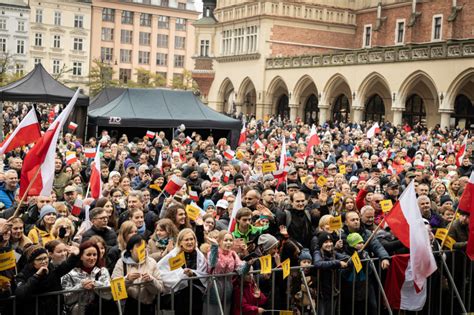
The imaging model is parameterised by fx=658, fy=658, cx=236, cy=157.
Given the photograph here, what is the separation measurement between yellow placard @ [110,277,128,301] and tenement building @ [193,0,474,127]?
28391 mm

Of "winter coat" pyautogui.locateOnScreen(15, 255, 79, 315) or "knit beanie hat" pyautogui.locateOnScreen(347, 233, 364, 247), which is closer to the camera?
"winter coat" pyautogui.locateOnScreen(15, 255, 79, 315)

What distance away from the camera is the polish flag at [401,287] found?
7414 millimetres

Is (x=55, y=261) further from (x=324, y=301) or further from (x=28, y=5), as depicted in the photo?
(x=28, y=5)

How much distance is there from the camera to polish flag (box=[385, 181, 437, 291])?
6.96 m

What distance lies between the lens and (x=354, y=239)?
7.36 m

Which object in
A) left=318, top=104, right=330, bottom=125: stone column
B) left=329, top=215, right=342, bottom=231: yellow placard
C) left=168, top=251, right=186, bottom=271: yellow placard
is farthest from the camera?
left=318, top=104, right=330, bottom=125: stone column

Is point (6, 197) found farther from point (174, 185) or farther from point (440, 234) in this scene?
point (440, 234)

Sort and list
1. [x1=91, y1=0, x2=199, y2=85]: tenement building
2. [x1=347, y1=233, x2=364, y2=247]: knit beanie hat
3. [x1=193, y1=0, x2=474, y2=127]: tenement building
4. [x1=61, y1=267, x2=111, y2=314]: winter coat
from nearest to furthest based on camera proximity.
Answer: [x1=61, y1=267, x2=111, y2=314]: winter coat, [x1=347, y1=233, x2=364, y2=247]: knit beanie hat, [x1=193, y1=0, x2=474, y2=127]: tenement building, [x1=91, y1=0, x2=199, y2=85]: tenement building

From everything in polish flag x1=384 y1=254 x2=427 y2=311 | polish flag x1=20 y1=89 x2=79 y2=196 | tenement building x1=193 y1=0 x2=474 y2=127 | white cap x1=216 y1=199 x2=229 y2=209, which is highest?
tenement building x1=193 y1=0 x2=474 y2=127

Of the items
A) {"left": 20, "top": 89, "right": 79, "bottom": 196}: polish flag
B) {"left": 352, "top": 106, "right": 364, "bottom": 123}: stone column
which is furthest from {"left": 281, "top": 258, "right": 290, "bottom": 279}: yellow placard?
{"left": 352, "top": 106, "right": 364, "bottom": 123}: stone column

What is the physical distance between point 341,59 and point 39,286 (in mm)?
35719

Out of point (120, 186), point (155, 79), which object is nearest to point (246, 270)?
point (120, 186)

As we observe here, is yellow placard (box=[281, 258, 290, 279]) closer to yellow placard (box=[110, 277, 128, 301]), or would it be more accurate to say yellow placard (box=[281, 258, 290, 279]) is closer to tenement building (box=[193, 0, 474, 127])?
yellow placard (box=[110, 277, 128, 301])

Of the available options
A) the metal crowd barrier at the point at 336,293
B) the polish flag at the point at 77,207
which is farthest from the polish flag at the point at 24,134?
the metal crowd barrier at the point at 336,293
